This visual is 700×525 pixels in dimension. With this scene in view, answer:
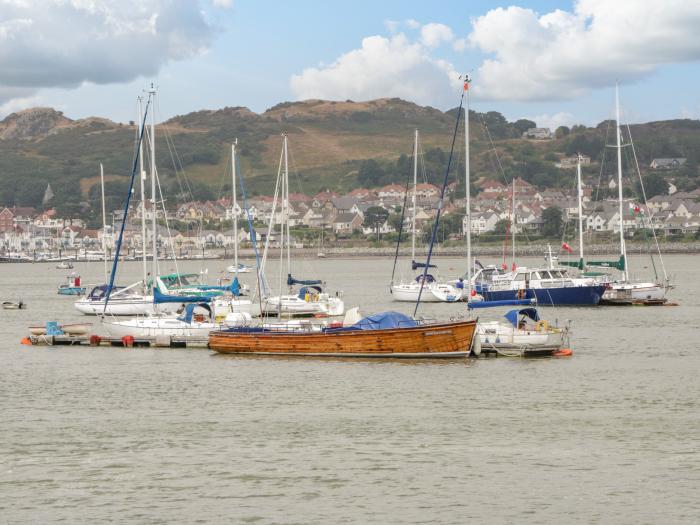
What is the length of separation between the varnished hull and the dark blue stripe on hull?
79.1 ft

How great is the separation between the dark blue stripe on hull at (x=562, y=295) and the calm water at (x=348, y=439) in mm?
18853

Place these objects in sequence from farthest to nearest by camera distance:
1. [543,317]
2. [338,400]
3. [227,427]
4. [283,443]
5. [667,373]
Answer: [543,317] → [667,373] → [338,400] → [227,427] → [283,443]

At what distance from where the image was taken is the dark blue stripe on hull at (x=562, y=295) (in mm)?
64812

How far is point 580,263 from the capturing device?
7156 cm

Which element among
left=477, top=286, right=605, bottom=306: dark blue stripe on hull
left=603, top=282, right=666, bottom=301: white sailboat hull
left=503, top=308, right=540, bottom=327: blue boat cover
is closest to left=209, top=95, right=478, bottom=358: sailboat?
left=503, top=308, right=540, bottom=327: blue boat cover

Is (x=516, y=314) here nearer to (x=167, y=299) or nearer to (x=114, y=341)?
(x=114, y=341)

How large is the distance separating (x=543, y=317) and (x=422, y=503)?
1518 inches

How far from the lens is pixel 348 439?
27891mm

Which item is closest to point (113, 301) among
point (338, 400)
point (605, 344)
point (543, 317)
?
point (543, 317)

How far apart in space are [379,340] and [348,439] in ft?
43.6

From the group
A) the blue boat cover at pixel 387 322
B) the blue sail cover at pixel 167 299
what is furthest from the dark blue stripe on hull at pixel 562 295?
the blue boat cover at pixel 387 322

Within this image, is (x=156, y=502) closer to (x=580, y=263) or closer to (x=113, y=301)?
(x=113, y=301)

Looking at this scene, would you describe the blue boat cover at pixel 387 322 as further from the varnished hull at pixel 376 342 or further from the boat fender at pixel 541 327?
the boat fender at pixel 541 327

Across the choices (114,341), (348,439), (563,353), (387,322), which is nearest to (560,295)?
(563,353)
